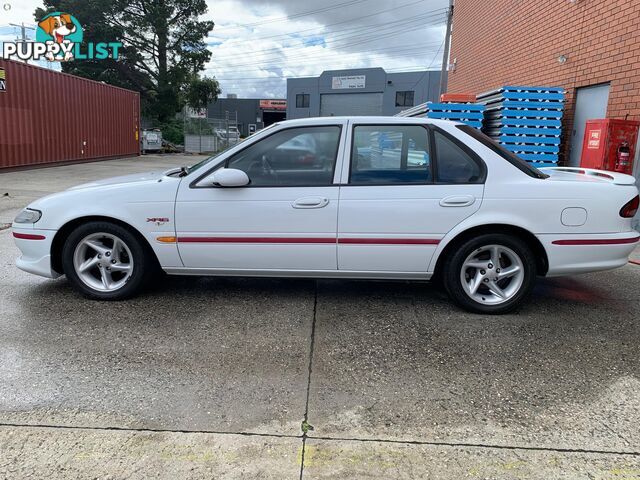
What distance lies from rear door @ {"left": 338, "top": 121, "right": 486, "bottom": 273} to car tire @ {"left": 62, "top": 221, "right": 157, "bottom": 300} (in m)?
1.71

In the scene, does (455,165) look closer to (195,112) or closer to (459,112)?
(459,112)

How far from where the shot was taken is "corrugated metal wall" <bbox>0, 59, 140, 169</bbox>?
15820 mm

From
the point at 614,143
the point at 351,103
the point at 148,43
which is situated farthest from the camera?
the point at 351,103

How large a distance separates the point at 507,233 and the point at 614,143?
4.34 metres

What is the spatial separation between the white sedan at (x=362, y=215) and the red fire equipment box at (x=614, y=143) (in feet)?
11.4

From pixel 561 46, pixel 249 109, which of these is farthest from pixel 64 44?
pixel 249 109

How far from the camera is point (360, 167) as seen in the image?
164 inches

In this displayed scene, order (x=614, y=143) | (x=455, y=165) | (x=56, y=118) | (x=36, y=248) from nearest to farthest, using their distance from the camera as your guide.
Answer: (x=455, y=165) < (x=36, y=248) < (x=614, y=143) < (x=56, y=118)

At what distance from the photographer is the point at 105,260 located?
4.39m

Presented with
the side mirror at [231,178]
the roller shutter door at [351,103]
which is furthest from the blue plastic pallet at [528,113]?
the roller shutter door at [351,103]

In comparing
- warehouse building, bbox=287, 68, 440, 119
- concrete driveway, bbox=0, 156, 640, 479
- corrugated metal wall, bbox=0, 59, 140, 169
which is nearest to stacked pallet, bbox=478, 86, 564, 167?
concrete driveway, bbox=0, 156, 640, 479

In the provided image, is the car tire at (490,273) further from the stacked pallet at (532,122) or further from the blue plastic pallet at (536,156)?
the blue plastic pallet at (536,156)

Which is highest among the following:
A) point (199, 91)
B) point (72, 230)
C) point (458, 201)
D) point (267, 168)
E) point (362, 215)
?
point (199, 91)

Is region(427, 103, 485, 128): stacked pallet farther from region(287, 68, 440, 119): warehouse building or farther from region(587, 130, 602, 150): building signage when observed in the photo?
region(287, 68, 440, 119): warehouse building
